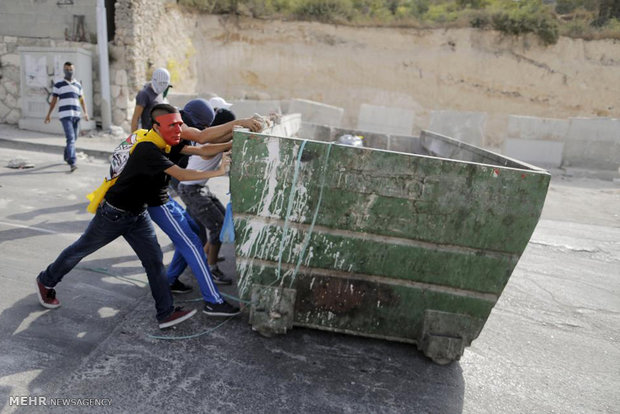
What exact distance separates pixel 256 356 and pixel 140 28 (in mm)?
11621

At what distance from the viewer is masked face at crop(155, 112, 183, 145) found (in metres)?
2.87

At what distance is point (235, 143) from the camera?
276 centimetres

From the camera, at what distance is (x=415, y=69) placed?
59.0 ft

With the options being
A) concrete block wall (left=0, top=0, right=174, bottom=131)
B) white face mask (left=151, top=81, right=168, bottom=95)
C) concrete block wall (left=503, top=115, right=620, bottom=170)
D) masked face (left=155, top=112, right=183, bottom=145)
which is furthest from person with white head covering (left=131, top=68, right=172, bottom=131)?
concrete block wall (left=503, top=115, right=620, bottom=170)

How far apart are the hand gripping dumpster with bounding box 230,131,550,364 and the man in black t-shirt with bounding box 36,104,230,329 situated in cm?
45

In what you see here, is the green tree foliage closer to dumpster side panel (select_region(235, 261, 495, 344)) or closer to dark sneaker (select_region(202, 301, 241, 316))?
dark sneaker (select_region(202, 301, 241, 316))

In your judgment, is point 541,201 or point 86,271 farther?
point 86,271

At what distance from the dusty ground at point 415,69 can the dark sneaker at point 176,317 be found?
15.1 m

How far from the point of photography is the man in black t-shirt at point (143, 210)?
2814mm

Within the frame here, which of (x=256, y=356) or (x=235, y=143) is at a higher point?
(x=235, y=143)

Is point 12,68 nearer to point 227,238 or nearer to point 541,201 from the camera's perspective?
point 227,238

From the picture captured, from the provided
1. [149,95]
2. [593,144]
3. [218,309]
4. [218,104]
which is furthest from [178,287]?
[593,144]

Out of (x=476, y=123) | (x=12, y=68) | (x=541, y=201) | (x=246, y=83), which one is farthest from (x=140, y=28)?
(x=541, y=201)

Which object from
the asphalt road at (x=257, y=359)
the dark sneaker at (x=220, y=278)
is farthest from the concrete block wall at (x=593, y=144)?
the dark sneaker at (x=220, y=278)
